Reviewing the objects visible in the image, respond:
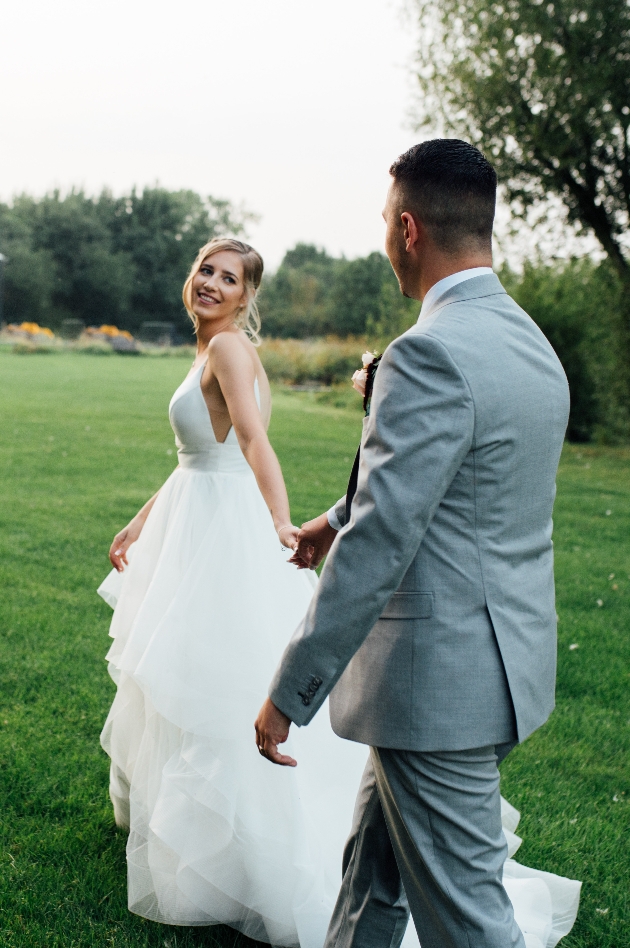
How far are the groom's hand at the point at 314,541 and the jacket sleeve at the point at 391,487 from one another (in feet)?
2.04

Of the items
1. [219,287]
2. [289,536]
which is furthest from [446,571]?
[219,287]

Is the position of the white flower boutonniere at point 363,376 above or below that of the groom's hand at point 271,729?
above

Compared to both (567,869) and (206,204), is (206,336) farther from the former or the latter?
(206,204)

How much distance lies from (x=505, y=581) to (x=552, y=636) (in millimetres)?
288

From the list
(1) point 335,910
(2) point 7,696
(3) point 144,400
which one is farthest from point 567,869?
(3) point 144,400

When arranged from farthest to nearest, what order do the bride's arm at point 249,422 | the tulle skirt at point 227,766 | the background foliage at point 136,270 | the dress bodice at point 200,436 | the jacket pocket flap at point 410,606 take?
the background foliage at point 136,270 < the dress bodice at point 200,436 < the bride's arm at point 249,422 < the tulle skirt at point 227,766 < the jacket pocket flap at point 410,606

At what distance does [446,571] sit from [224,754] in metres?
1.44

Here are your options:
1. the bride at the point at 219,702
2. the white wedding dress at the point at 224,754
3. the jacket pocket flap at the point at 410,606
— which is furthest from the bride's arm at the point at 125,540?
the jacket pocket flap at the point at 410,606

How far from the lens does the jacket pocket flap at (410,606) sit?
2.00 metres

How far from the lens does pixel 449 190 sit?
2049 mm

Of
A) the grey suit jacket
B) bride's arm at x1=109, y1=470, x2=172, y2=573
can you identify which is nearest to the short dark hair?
the grey suit jacket

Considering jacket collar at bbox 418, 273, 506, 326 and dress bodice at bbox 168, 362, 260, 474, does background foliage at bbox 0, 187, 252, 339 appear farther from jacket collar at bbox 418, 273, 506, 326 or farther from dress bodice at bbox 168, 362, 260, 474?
jacket collar at bbox 418, 273, 506, 326

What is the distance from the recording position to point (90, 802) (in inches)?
154

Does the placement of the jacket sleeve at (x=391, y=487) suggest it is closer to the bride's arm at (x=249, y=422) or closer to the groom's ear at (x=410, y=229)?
the groom's ear at (x=410, y=229)
